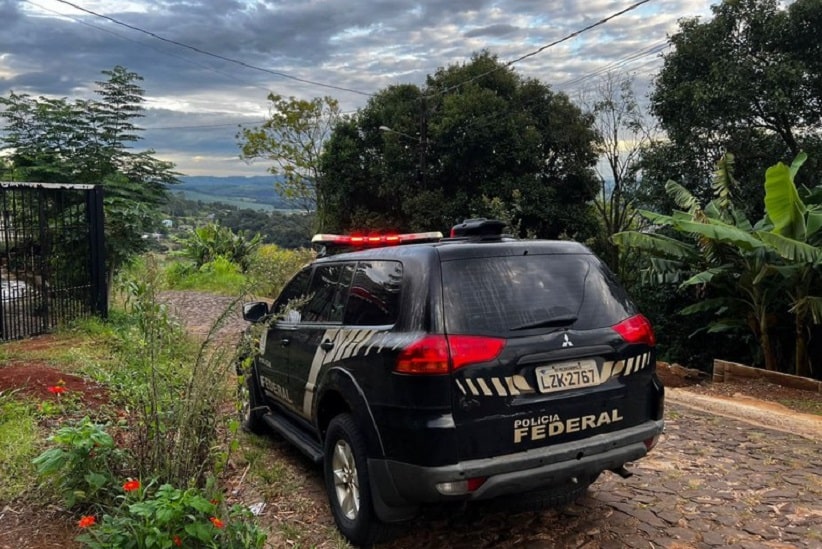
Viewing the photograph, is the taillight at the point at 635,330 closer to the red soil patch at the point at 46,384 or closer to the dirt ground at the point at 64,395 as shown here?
the dirt ground at the point at 64,395

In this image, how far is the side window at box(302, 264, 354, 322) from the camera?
4059 mm

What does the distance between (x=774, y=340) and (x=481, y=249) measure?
36.8ft

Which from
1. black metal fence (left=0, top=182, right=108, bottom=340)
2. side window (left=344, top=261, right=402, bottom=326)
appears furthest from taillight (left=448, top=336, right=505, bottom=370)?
black metal fence (left=0, top=182, right=108, bottom=340)

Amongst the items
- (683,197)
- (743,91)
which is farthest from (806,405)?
(743,91)

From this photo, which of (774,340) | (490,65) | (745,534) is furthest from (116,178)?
(490,65)

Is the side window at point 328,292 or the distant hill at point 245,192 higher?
the distant hill at point 245,192

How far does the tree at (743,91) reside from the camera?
13.7 m

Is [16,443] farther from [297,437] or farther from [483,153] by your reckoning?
[483,153]

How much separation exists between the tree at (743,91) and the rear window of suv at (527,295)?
1262 cm

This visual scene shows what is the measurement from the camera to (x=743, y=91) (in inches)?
553

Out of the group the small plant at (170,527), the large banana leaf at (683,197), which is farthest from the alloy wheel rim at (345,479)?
the large banana leaf at (683,197)

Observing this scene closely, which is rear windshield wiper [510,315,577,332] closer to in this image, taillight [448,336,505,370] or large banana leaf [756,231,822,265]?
taillight [448,336,505,370]

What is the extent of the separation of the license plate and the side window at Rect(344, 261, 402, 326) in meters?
0.84

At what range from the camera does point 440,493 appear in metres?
2.88
